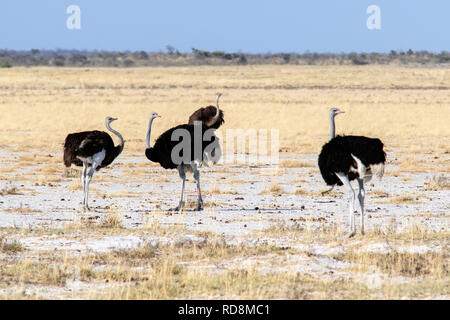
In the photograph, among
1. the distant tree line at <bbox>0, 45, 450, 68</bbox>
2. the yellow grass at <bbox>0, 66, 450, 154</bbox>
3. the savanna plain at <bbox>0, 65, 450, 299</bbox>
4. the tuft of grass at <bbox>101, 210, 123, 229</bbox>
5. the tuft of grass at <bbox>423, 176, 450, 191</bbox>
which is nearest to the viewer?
the savanna plain at <bbox>0, 65, 450, 299</bbox>

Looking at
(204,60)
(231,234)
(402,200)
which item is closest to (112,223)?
(231,234)

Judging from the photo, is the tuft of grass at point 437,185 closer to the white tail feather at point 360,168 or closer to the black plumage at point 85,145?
the white tail feather at point 360,168

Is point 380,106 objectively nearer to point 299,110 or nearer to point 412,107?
point 412,107

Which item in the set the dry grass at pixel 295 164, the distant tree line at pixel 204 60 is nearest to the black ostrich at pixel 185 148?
the dry grass at pixel 295 164

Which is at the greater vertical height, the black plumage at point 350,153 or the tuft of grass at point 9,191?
the black plumage at point 350,153

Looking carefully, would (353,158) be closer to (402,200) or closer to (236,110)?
(402,200)

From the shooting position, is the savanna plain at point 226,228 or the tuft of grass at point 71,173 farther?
the tuft of grass at point 71,173

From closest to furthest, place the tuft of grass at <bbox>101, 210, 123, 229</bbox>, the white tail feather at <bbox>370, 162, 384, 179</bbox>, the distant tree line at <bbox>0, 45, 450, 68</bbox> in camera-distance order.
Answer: the white tail feather at <bbox>370, 162, 384, 179</bbox> → the tuft of grass at <bbox>101, 210, 123, 229</bbox> → the distant tree line at <bbox>0, 45, 450, 68</bbox>

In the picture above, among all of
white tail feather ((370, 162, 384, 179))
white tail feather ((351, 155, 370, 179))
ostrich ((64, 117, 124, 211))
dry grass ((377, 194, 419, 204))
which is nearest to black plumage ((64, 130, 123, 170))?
ostrich ((64, 117, 124, 211))

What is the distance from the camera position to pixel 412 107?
39625mm

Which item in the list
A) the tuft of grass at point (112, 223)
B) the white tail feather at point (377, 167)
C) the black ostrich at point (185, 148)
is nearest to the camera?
the white tail feather at point (377, 167)

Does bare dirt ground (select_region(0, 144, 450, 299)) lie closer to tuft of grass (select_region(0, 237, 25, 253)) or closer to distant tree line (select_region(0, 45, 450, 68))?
tuft of grass (select_region(0, 237, 25, 253))

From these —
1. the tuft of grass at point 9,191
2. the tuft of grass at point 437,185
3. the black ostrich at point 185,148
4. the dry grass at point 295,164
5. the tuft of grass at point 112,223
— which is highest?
the black ostrich at point 185,148
